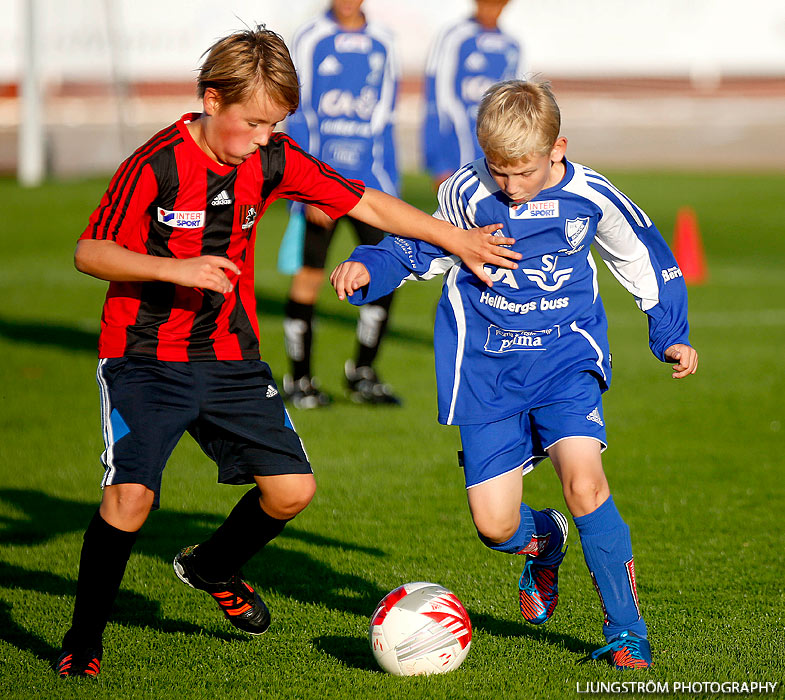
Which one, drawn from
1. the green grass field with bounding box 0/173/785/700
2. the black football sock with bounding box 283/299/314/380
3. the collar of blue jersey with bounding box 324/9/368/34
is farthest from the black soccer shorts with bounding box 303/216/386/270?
the collar of blue jersey with bounding box 324/9/368/34

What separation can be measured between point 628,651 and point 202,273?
5.67 feet

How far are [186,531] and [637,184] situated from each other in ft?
70.6

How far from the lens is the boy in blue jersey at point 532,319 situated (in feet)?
12.1

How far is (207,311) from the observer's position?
3.69 m

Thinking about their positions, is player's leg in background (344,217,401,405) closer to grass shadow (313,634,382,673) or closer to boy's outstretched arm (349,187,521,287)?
boy's outstretched arm (349,187,521,287)

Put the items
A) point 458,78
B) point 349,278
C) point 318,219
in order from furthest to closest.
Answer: point 458,78, point 318,219, point 349,278

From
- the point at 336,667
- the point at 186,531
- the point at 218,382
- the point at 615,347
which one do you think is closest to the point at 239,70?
the point at 218,382

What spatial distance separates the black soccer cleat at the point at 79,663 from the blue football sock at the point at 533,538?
1326mm

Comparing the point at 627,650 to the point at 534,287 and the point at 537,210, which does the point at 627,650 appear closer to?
the point at 534,287

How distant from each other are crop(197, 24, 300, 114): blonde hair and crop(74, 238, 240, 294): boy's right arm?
534mm

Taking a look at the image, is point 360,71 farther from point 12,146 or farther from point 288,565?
point 12,146

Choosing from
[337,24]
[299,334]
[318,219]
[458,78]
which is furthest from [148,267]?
[458,78]

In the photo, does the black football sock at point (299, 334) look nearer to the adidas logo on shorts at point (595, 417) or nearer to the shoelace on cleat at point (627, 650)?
the adidas logo on shorts at point (595, 417)

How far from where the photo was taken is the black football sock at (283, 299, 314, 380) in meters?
7.61
